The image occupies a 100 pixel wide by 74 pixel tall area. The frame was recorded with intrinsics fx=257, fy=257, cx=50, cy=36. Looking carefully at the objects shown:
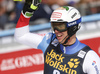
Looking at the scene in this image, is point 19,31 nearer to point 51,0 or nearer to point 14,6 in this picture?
point 51,0

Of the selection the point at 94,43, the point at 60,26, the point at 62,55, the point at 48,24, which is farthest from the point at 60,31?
the point at 48,24

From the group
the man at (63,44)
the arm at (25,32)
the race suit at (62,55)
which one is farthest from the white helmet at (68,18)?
the arm at (25,32)

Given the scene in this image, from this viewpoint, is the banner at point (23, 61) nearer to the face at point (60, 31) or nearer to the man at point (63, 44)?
the man at point (63, 44)

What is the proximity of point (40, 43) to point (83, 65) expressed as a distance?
0.77 meters

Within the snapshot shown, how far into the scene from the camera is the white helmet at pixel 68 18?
3.35 metres

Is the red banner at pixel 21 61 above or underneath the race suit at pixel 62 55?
underneath

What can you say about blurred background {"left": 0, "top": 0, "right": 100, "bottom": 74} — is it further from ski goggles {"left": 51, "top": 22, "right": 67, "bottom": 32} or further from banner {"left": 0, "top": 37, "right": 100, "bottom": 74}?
ski goggles {"left": 51, "top": 22, "right": 67, "bottom": 32}

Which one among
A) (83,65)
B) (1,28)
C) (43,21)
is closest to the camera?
(83,65)

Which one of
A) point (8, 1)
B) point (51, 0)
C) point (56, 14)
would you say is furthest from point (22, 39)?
point (8, 1)

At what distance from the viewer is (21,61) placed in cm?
665

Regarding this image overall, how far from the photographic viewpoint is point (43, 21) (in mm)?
6992

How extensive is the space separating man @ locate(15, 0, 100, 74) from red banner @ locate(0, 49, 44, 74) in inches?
108

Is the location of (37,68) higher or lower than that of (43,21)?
lower

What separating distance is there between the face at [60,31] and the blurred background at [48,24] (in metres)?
2.93
